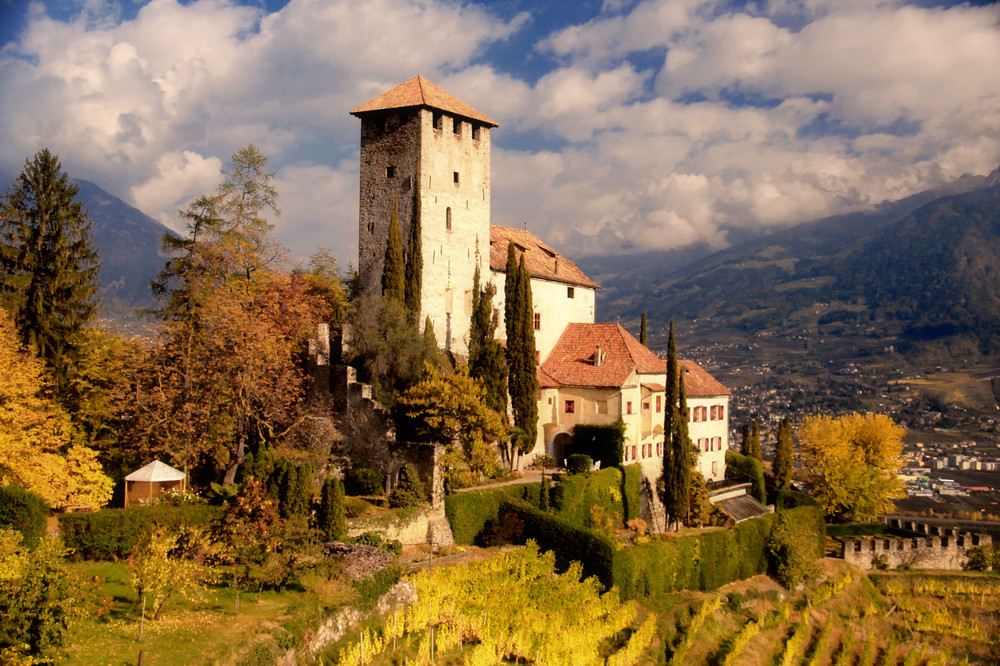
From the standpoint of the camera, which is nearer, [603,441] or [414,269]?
[414,269]

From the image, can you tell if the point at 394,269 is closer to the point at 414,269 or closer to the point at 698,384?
the point at 414,269

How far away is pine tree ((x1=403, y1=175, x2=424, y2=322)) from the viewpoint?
41188 millimetres

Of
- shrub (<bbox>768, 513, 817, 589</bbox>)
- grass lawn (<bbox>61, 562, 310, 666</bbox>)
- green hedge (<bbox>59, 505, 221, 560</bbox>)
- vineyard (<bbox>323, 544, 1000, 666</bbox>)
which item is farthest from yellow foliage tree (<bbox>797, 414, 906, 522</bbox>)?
green hedge (<bbox>59, 505, 221, 560</bbox>)

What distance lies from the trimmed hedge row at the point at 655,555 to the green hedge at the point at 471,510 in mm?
591

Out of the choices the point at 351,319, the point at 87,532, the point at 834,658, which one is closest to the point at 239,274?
the point at 351,319

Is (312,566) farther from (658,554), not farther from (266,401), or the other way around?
(658,554)

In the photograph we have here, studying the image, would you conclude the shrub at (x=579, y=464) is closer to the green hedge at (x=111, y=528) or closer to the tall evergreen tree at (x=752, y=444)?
the green hedge at (x=111, y=528)

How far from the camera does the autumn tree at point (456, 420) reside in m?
37.1

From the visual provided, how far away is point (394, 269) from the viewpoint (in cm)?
4106

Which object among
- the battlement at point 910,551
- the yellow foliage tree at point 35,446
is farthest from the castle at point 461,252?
the yellow foliage tree at point 35,446

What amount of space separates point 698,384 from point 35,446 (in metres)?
39.1

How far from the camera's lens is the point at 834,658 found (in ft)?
122

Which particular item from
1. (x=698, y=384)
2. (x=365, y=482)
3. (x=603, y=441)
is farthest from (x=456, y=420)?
(x=698, y=384)

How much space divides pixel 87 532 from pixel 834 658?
32.5 meters
